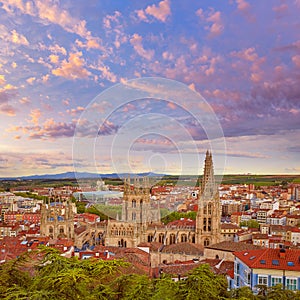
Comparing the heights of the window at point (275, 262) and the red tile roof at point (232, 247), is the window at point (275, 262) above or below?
above

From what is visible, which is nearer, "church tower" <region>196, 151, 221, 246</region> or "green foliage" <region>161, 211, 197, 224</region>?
"church tower" <region>196, 151, 221, 246</region>

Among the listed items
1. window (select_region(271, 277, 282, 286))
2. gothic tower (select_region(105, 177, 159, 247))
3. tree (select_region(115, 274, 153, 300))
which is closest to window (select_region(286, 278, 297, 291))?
window (select_region(271, 277, 282, 286))

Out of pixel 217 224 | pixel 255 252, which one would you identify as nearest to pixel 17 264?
pixel 255 252

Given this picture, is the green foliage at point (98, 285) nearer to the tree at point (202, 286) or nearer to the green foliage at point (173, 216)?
the tree at point (202, 286)

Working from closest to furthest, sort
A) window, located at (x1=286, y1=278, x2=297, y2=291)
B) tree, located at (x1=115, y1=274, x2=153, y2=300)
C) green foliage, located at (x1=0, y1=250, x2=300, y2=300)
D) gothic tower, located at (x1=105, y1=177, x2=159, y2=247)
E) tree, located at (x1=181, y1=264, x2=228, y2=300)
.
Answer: green foliage, located at (x1=0, y1=250, x2=300, y2=300) < tree, located at (x1=181, y1=264, x2=228, y2=300) < tree, located at (x1=115, y1=274, x2=153, y2=300) < window, located at (x1=286, y1=278, x2=297, y2=291) < gothic tower, located at (x1=105, y1=177, x2=159, y2=247)

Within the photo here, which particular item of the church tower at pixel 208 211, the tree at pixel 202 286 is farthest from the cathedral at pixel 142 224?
the tree at pixel 202 286

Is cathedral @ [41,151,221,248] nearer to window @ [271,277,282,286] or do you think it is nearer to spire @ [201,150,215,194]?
spire @ [201,150,215,194]

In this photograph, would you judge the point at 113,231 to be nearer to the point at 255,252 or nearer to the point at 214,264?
the point at 214,264

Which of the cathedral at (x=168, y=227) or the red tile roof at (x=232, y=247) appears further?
the cathedral at (x=168, y=227)
